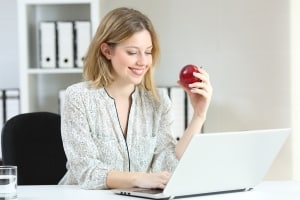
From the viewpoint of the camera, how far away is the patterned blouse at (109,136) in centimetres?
211

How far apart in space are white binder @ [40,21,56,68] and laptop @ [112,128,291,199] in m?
1.57

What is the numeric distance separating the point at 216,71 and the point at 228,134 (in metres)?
1.92

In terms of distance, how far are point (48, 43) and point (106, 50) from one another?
45.4 inches

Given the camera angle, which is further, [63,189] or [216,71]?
[216,71]

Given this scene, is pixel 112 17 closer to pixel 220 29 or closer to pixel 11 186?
pixel 11 186

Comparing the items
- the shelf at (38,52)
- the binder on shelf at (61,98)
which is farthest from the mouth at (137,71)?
the binder on shelf at (61,98)

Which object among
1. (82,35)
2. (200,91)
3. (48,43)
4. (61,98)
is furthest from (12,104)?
(200,91)

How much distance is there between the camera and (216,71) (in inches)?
142

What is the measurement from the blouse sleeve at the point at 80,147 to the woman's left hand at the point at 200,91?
359mm

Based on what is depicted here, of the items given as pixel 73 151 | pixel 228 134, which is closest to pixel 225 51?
pixel 73 151

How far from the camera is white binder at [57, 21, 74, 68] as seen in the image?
3348 mm

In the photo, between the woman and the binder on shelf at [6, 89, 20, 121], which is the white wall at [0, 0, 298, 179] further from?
the woman

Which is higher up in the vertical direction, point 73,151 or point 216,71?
point 216,71
